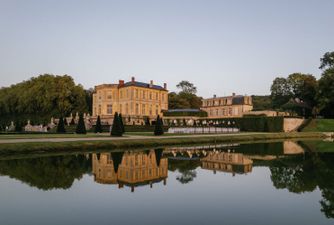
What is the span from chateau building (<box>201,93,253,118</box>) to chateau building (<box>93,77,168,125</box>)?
11.3 metres

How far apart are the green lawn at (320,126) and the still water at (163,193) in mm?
31174

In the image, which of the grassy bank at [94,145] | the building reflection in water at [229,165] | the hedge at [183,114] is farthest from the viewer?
the hedge at [183,114]

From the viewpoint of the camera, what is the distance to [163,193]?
6.72 meters

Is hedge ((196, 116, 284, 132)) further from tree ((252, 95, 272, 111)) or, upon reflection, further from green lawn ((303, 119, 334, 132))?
tree ((252, 95, 272, 111))

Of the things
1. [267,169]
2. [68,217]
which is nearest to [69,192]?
[68,217]

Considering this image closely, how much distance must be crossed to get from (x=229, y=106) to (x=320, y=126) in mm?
17385

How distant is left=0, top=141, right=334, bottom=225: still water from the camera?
16.7 ft

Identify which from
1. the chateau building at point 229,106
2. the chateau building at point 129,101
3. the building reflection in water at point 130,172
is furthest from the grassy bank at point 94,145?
the chateau building at point 229,106

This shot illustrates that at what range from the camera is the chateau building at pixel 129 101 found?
45.8m

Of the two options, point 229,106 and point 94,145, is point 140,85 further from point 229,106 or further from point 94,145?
point 94,145

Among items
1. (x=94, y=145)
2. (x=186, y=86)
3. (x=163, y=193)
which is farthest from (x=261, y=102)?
(x=163, y=193)

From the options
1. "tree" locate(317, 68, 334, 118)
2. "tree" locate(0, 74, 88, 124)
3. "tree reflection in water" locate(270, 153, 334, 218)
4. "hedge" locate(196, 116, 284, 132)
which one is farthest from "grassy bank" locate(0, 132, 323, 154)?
"tree" locate(0, 74, 88, 124)

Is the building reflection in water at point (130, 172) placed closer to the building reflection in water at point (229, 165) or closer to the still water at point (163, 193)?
the still water at point (163, 193)

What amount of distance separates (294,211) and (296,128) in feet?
128
